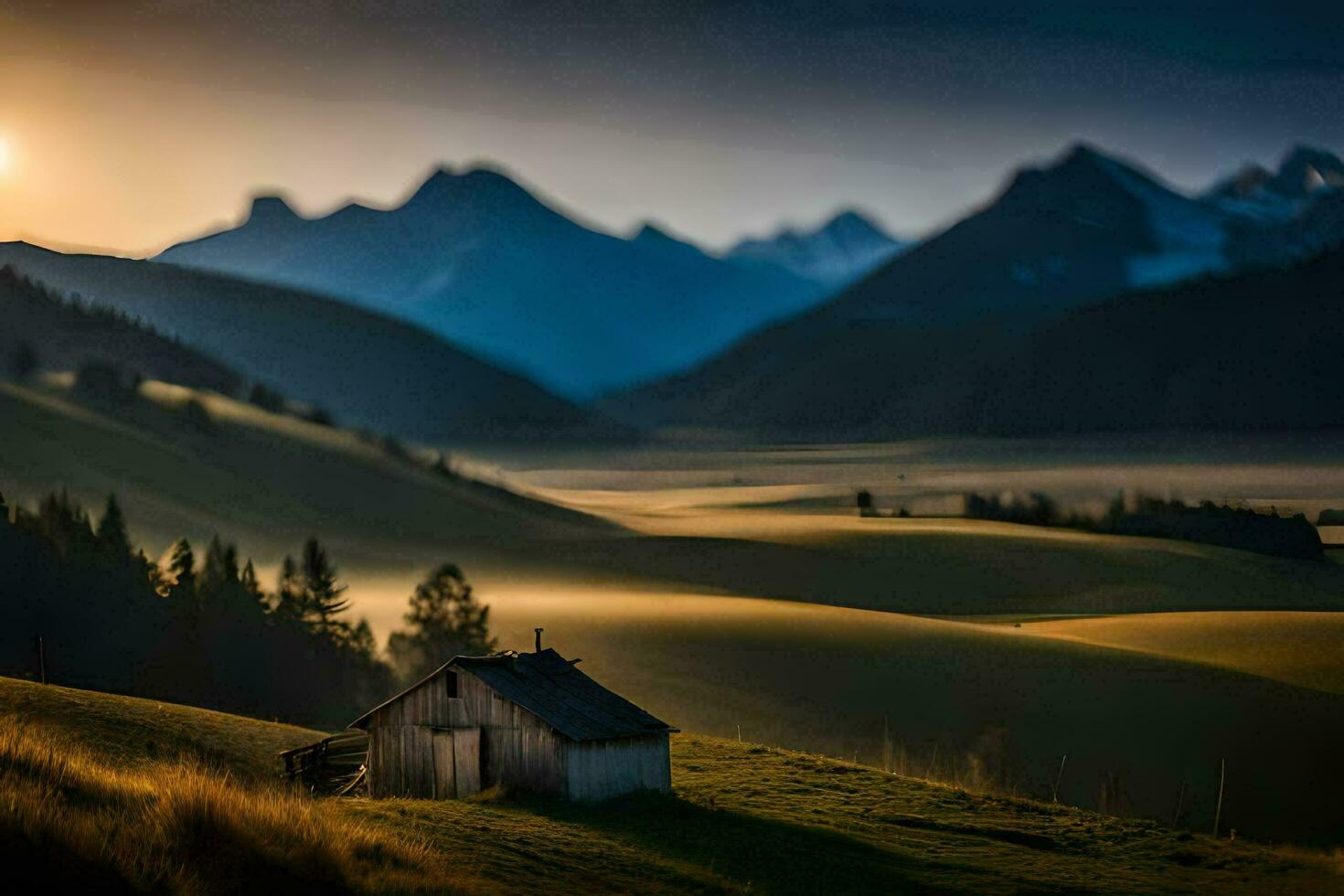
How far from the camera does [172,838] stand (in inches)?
583

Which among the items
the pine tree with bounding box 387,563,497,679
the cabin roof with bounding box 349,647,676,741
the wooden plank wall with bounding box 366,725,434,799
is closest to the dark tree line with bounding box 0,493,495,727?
the pine tree with bounding box 387,563,497,679

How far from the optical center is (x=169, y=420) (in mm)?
163500

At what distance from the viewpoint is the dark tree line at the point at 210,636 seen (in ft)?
182

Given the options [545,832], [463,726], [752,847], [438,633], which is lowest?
[752,847]

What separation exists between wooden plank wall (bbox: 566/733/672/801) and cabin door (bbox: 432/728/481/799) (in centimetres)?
196

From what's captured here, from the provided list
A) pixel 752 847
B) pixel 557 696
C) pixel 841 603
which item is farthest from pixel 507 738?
pixel 841 603

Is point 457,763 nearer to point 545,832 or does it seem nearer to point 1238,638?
point 545,832

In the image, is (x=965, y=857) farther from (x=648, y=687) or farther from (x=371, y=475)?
(x=371, y=475)

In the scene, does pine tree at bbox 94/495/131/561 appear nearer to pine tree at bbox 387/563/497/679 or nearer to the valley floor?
the valley floor

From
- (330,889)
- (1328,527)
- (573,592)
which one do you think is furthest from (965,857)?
(1328,527)

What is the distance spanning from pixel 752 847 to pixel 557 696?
6.45 m

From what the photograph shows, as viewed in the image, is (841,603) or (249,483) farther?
(249,483)

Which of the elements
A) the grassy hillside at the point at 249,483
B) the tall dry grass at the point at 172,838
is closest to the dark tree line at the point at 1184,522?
the grassy hillside at the point at 249,483

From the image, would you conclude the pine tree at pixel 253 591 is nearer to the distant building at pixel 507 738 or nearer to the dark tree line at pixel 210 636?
the dark tree line at pixel 210 636
